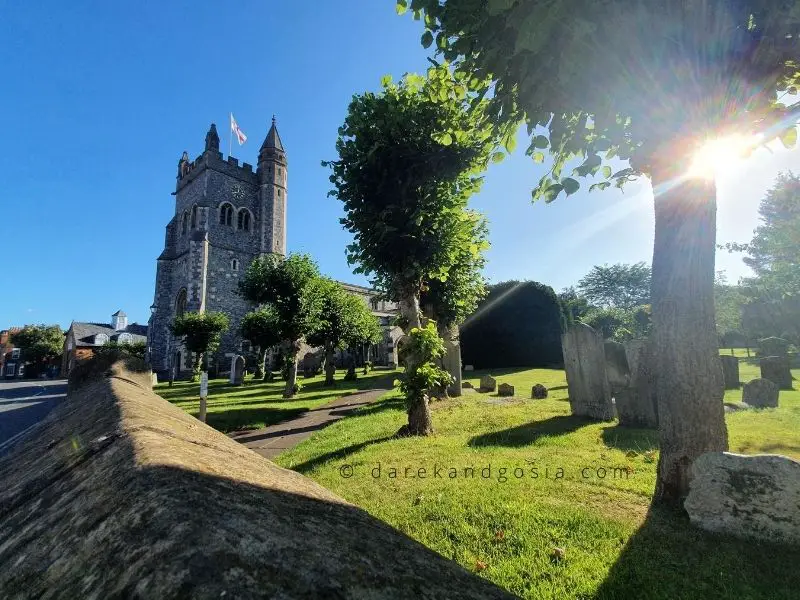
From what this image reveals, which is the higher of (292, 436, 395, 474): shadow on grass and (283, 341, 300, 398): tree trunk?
(283, 341, 300, 398): tree trunk

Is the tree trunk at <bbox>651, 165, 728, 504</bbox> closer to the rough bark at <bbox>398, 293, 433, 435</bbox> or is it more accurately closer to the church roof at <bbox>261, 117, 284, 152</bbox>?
the rough bark at <bbox>398, 293, 433, 435</bbox>

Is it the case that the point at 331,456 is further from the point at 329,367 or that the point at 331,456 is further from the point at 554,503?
the point at 329,367

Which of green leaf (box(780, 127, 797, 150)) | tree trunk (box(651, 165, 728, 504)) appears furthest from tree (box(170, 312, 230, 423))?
green leaf (box(780, 127, 797, 150))

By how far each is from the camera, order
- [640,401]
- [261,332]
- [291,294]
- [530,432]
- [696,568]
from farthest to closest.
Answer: [261,332]
[291,294]
[640,401]
[530,432]
[696,568]

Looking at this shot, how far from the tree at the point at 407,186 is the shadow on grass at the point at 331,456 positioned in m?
1.12

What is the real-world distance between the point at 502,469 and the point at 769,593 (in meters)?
3.24

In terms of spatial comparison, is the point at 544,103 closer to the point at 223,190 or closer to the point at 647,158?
the point at 647,158

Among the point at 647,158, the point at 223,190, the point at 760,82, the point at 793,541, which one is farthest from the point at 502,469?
the point at 223,190

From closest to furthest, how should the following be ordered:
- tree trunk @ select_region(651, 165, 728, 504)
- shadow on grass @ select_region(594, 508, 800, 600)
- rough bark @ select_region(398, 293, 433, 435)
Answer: shadow on grass @ select_region(594, 508, 800, 600) → tree trunk @ select_region(651, 165, 728, 504) → rough bark @ select_region(398, 293, 433, 435)

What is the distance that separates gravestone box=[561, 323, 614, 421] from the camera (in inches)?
379

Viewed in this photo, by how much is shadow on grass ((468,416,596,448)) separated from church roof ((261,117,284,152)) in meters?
41.9

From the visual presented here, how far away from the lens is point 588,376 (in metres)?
9.87

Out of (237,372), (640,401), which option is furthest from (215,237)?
(640,401)

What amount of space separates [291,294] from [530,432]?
47.6 ft
